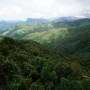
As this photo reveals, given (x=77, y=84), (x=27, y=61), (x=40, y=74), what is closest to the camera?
(x=77, y=84)

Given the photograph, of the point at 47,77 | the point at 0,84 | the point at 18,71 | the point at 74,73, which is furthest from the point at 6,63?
the point at 74,73

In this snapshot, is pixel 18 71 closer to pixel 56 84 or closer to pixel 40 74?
pixel 40 74

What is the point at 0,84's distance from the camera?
83.4 meters

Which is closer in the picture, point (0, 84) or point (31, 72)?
point (0, 84)

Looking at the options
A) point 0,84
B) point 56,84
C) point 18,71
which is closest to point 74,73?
point 56,84

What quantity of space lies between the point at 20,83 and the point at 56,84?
14.7 m

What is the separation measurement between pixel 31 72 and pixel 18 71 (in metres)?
5.49

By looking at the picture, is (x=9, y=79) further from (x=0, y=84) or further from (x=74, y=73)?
(x=74, y=73)

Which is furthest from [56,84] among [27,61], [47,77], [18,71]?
[27,61]

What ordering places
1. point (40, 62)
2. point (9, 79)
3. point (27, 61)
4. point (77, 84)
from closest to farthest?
point (77, 84) < point (9, 79) < point (40, 62) < point (27, 61)

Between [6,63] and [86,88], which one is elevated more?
[6,63]

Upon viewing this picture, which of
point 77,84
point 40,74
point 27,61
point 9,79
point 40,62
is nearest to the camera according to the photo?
point 77,84

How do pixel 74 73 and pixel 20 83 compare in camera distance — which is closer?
pixel 20 83

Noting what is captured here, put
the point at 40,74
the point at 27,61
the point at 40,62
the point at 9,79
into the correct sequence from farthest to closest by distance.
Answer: the point at 27,61
the point at 40,62
the point at 40,74
the point at 9,79
